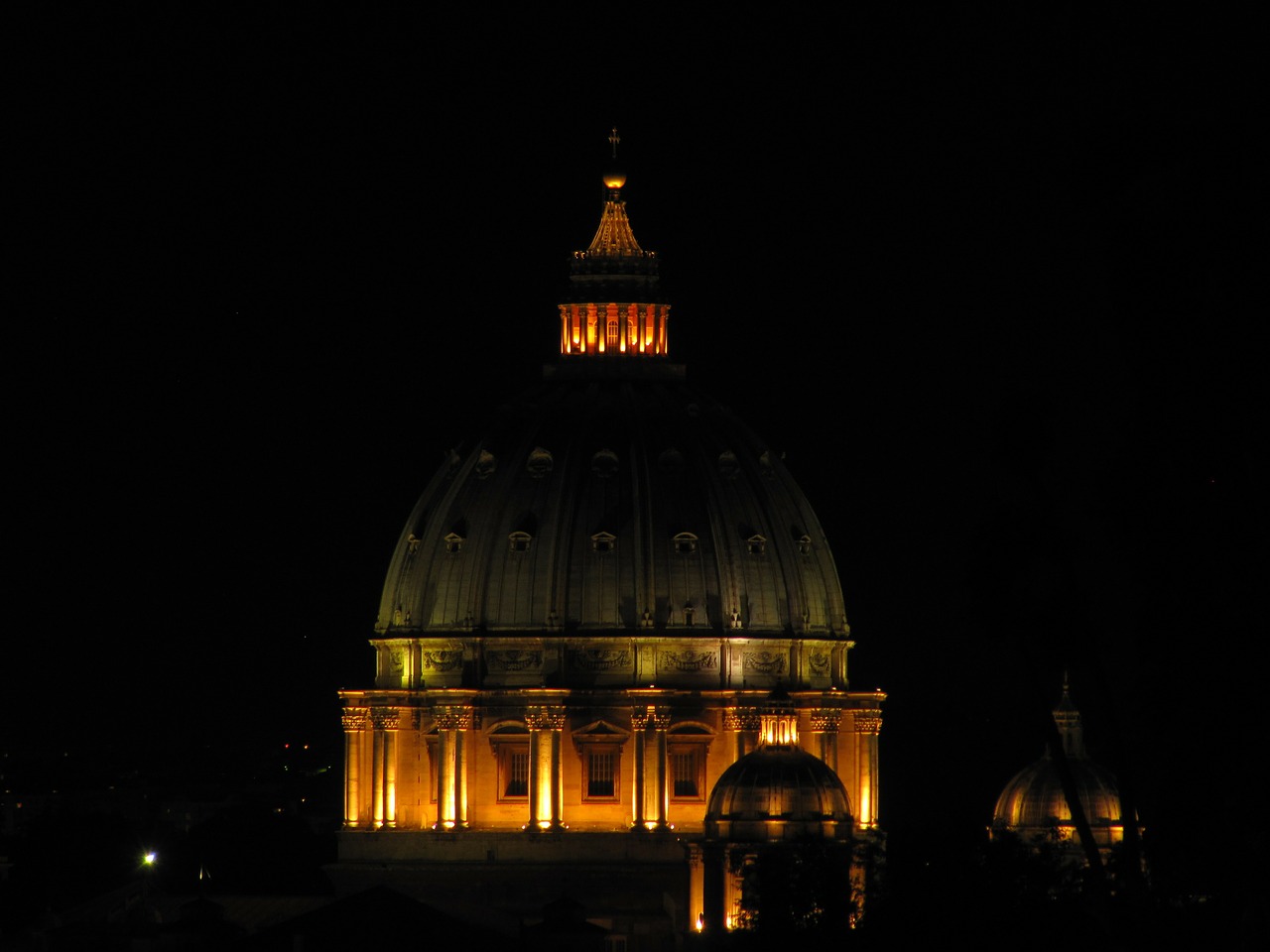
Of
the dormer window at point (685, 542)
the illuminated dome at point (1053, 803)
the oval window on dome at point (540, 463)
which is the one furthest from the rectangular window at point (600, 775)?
the illuminated dome at point (1053, 803)

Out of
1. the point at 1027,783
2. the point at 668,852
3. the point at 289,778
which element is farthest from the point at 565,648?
the point at 289,778

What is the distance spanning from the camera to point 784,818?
9188 centimetres

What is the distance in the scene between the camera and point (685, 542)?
103875 mm

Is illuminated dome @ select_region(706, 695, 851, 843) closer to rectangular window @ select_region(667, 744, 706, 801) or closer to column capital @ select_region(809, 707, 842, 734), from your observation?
rectangular window @ select_region(667, 744, 706, 801)

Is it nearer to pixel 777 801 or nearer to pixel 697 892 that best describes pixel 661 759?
pixel 697 892

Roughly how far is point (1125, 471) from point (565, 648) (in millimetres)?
73103

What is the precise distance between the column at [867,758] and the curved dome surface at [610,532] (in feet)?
9.90

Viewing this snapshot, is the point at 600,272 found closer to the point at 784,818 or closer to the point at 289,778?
the point at 784,818

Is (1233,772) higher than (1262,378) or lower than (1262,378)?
lower

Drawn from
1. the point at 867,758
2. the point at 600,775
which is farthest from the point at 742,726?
the point at 867,758

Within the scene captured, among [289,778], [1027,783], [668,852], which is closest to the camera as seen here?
[1027,783]

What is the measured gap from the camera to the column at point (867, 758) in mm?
106438

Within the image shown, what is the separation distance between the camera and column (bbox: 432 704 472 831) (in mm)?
103875

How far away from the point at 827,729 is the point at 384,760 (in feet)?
33.5
